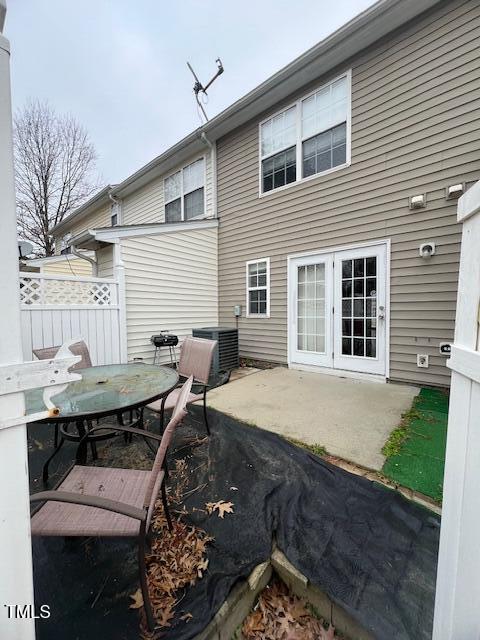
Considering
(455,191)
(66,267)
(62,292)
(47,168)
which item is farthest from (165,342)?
(47,168)

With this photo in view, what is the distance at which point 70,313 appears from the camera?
4.36m

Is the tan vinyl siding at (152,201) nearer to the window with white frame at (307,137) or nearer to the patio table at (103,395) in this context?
the window with white frame at (307,137)

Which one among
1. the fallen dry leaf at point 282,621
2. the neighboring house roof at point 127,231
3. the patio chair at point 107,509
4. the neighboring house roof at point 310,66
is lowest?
the fallen dry leaf at point 282,621

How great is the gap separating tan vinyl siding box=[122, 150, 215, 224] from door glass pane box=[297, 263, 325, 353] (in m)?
2.99

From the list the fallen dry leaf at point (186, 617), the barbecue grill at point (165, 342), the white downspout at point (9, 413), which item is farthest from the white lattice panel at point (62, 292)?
the fallen dry leaf at point (186, 617)

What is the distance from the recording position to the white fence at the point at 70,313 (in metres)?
4.02

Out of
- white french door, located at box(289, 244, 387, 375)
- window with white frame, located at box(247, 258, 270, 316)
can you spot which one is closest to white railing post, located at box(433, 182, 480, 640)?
white french door, located at box(289, 244, 387, 375)

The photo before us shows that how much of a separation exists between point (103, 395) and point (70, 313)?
293 centimetres

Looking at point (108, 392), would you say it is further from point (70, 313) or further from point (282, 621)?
point (70, 313)

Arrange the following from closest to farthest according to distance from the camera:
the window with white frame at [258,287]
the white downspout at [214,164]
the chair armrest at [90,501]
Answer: the chair armrest at [90,501] < the window with white frame at [258,287] < the white downspout at [214,164]

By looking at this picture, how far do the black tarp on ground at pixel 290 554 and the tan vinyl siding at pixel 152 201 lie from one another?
611 cm

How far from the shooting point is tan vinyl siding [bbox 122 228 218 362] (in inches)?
211

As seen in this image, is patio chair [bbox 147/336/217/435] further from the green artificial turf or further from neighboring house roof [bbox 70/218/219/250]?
neighboring house roof [bbox 70/218/219/250]

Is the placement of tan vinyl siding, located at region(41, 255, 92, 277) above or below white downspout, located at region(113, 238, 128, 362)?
above
